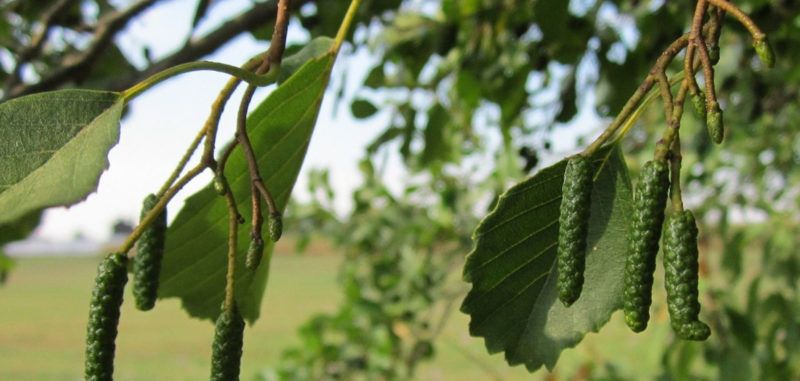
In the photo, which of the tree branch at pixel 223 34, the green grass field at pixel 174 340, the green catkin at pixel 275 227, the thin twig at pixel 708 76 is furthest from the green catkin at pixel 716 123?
the green grass field at pixel 174 340

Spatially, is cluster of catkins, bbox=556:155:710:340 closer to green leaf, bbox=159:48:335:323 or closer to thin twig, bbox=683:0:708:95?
thin twig, bbox=683:0:708:95

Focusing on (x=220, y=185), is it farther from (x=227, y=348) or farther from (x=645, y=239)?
(x=645, y=239)

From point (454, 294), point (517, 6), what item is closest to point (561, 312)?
point (517, 6)

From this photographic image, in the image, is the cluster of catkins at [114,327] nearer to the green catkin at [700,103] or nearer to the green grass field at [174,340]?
the green catkin at [700,103]

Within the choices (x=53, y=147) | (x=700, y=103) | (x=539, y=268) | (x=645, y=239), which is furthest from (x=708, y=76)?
(x=53, y=147)

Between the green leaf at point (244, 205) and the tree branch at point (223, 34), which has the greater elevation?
the tree branch at point (223, 34)
